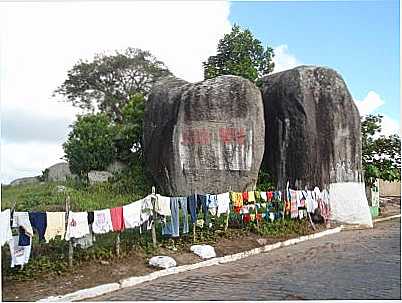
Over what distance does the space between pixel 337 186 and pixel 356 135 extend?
169cm

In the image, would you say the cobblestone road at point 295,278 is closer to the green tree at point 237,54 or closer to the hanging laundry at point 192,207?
the hanging laundry at point 192,207

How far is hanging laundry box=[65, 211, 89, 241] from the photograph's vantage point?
8.60 meters

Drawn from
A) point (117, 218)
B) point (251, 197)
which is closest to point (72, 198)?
point (251, 197)

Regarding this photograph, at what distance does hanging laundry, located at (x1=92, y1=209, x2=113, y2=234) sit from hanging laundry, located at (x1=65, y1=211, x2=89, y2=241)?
159 mm

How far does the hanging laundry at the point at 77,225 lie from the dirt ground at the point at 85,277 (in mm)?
514

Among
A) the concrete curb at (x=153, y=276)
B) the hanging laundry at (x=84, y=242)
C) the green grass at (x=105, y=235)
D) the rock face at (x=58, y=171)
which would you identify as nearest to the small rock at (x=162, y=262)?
the concrete curb at (x=153, y=276)

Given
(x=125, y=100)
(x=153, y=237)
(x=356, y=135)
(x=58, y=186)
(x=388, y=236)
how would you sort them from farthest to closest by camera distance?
1. (x=125, y=100)
2. (x=58, y=186)
3. (x=356, y=135)
4. (x=388, y=236)
5. (x=153, y=237)

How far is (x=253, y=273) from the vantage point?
918cm

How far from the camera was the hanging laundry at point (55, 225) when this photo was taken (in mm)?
8414

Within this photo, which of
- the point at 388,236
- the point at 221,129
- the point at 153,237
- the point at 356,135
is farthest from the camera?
the point at 356,135

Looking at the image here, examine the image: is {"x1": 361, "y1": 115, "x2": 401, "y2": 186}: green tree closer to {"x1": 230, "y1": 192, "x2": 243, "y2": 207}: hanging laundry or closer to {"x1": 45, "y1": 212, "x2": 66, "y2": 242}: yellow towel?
{"x1": 230, "y1": 192, "x2": 243, "y2": 207}: hanging laundry

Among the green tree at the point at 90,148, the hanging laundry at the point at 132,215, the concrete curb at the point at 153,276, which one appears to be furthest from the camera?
the green tree at the point at 90,148

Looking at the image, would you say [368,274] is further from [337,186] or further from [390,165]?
[390,165]

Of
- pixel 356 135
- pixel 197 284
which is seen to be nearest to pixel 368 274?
pixel 197 284
